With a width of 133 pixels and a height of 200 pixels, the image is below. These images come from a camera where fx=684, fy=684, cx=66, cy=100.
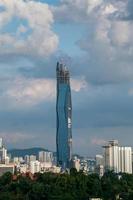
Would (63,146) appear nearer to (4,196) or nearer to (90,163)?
(90,163)

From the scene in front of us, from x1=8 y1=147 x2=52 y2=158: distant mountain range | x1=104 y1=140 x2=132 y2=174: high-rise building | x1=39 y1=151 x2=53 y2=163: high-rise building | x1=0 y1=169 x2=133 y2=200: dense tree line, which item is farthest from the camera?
x1=8 y1=147 x2=52 y2=158: distant mountain range

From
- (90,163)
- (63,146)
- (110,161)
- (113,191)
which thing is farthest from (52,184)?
(90,163)

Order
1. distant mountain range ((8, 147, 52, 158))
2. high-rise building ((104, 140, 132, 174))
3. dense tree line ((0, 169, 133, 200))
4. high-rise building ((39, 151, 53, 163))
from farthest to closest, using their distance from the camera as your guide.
A: distant mountain range ((8, 147, 52, 158)) → high-rise building ((39, 151, 53, 163)) → high-rise building ((104, 140, 132, 174)) → dense tree line ((0, 169, 133, 200))

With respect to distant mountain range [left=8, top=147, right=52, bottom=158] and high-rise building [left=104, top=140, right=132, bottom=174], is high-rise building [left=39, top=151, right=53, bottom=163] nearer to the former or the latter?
distant mountain range [left=8, top=147, right=52, bottom=158]

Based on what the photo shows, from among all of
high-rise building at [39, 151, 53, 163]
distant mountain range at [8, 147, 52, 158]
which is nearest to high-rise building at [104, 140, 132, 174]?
high-rise building at [39, 151, 53, 163]

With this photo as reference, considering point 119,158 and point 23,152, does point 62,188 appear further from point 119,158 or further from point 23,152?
point 23,152

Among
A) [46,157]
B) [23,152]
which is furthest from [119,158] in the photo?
[23,152]
